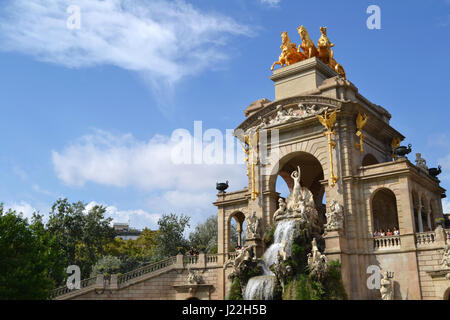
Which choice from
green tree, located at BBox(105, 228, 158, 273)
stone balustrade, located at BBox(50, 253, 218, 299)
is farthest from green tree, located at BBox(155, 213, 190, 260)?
stone balustrade, located at BBox(50, 253, 218, 299)

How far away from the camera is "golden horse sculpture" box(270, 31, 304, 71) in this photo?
36469 mm

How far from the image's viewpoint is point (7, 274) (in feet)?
84.8

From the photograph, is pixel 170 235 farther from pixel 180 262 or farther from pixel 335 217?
pixel 335 217

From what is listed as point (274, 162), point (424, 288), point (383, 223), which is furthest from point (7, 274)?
point (383, 223)

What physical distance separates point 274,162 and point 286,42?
1003cm

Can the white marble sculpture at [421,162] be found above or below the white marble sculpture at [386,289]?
above

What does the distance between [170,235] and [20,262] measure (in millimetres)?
26237

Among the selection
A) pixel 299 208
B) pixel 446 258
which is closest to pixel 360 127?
pixel 299 208

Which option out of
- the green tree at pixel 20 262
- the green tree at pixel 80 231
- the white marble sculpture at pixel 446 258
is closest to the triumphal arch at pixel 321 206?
the white marble sculpture at pixel 446 258

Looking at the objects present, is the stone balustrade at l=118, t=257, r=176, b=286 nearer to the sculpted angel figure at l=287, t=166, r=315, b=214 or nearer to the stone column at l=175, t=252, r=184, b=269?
the stone column at l=175, t=252, r=184, b=269

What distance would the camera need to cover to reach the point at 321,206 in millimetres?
38406

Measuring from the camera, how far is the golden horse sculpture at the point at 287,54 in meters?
36.5

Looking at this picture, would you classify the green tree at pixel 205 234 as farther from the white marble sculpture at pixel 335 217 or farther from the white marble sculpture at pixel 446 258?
the white marble sculpture at pixel 446 258

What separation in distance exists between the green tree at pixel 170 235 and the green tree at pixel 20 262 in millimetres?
22923
